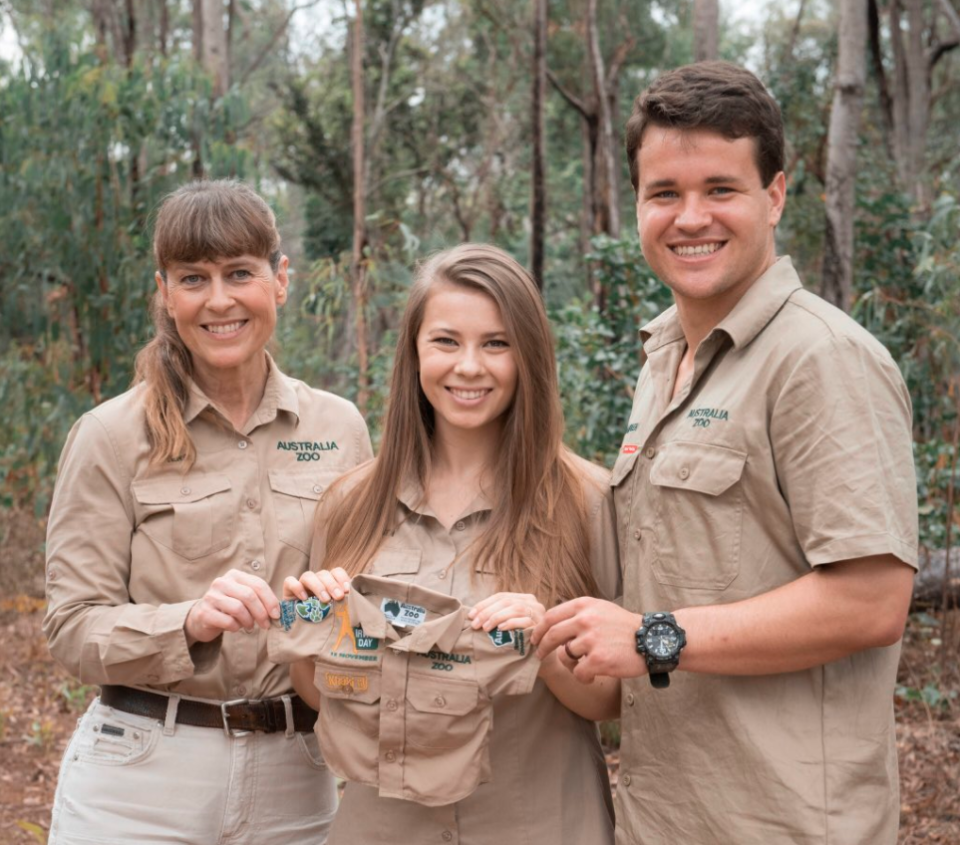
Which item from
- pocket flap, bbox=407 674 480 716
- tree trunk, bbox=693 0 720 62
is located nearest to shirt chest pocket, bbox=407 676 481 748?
pocket flap, bbox=407 674 480 716

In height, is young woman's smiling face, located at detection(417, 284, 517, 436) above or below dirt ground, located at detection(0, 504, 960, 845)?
above

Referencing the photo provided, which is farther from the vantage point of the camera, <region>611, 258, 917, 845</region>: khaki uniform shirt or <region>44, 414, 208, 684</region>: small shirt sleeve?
<region>44, 414, 208, 684</region>: small shirt sleeve

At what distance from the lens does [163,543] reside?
2895 millimetres

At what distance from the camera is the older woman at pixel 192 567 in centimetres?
278

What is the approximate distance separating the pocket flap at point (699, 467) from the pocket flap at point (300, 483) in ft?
3.31

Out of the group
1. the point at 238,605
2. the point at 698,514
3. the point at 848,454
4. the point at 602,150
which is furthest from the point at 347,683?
the point at 602,150

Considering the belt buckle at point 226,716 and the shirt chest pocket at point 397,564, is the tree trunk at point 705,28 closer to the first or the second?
the shirt chest pocket at point 397,564

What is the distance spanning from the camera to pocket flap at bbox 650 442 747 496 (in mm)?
2289

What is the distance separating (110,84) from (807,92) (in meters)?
12.1

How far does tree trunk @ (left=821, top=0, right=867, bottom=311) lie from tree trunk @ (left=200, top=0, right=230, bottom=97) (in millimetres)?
5400

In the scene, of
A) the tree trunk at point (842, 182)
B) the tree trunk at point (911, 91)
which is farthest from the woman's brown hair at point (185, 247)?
the tree trunk at point (911, 91)

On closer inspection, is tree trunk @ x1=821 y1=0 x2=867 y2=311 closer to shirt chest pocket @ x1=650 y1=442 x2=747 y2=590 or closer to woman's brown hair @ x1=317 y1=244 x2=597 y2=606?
woman's brown hair @ x1=317 y1=244 x2=597 y2=606

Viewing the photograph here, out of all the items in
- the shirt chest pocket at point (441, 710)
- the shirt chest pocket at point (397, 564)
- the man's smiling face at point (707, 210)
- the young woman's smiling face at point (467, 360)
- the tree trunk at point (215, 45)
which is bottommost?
the shirt chest pocket at point (441, 710)

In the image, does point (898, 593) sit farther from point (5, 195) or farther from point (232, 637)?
point (5, 195)
